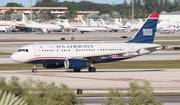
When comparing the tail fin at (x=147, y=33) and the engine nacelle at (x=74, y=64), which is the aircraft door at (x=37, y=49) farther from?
the tail fin at (x=147, y=33)

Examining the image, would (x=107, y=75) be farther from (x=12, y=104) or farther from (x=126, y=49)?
(x=12, y=104)

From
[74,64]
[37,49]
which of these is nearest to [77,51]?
[74,64]

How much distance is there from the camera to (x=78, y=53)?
60.9 m

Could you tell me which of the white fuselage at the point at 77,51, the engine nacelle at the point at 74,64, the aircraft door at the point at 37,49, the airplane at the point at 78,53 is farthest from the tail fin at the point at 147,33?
the aircraft door at the point at 37,49

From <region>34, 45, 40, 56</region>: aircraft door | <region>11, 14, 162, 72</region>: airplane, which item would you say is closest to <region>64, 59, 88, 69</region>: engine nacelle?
<region>11, 14, 162, 72</region>: airplane

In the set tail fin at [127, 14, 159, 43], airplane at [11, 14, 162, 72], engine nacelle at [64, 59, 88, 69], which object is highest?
tail fin at [127, 14, 159, 43]

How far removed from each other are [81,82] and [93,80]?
2.08 m

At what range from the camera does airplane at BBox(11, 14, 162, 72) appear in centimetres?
5981

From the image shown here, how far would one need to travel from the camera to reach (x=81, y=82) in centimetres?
5075

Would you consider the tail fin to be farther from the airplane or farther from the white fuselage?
the white fuselage

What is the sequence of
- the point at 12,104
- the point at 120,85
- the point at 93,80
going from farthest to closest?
1. the point at 93,80
2. the point at 120,85
3. the point at 12,104

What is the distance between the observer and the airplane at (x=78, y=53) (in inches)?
2355

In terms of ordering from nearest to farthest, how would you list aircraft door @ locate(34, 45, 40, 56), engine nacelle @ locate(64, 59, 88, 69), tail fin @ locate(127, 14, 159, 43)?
engine nacelle @ locate(64, 59, 88, 69) < aircraft door @ locate(34, 45, 40, 56) < tail fin @ locate(127, 14, 159, 43)

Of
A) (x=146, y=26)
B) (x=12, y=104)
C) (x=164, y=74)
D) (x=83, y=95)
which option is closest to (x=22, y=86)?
(x=12, y=104)
